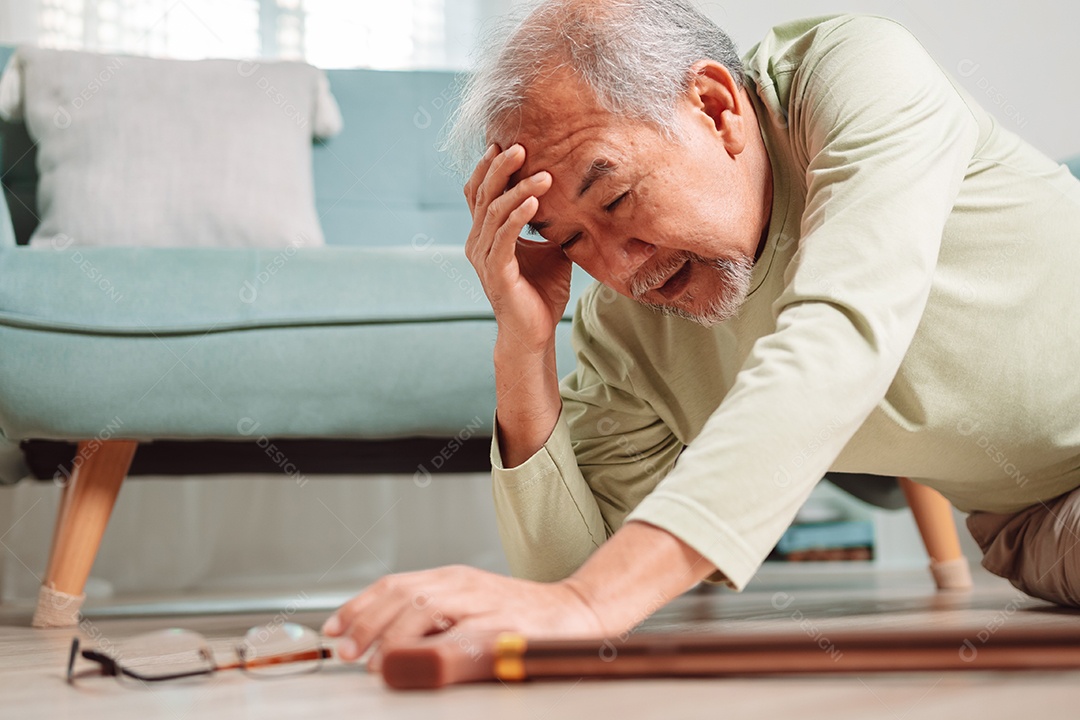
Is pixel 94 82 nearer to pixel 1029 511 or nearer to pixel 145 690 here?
pixel 145 690

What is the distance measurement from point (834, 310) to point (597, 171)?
11.0 inches

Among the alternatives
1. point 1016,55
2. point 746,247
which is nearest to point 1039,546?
point 746,247

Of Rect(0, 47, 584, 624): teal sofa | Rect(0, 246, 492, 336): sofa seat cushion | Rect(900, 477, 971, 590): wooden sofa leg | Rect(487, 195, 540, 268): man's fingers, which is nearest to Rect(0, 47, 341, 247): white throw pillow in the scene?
Rect(0, 47, 584, 624): teal sofa

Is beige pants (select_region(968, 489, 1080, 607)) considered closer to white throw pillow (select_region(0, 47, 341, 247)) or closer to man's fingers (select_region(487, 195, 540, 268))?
man's fingers (select_region(487, 195, 540, 268))

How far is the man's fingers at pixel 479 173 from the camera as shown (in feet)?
2.90

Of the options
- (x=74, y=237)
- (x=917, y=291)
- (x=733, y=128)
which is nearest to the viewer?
(x=917, y=291)

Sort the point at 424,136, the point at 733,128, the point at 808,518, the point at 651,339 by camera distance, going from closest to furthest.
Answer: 1. the point at 733,128
2. the point at 651,339
3. the point at 424,136
4. the point at 808,518

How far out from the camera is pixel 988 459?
99 cm

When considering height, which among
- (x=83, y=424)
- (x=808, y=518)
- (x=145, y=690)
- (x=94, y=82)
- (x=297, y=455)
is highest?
(x=94, y=82)

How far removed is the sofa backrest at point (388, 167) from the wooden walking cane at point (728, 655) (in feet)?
4.95

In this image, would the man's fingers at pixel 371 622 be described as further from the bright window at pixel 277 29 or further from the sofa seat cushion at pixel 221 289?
the bright window at pixel 277 29

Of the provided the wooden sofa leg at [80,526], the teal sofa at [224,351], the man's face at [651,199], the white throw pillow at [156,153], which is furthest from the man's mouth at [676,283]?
the white throw pillow at [156,153]

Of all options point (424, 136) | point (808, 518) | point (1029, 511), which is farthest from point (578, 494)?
point (808, 518)

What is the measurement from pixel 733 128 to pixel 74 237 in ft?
3.86
